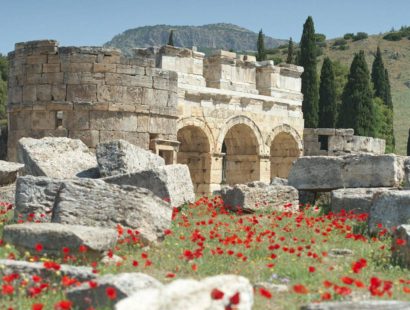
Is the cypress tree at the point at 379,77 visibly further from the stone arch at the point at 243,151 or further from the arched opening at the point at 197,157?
the arched opening at the point at 197,157

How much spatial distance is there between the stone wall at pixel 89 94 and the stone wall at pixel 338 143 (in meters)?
13.0

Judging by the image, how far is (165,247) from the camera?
7.58 meters

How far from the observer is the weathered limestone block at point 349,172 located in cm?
1221

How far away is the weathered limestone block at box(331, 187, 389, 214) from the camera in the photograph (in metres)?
10.9

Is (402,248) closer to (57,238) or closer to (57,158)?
(57,238)

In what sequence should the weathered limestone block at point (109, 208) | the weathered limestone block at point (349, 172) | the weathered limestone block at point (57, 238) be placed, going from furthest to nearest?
the weathered limestone block at point (349, 172), the weathered limestone block at point (109, 208), the weathered limestone block at point (57, 238)

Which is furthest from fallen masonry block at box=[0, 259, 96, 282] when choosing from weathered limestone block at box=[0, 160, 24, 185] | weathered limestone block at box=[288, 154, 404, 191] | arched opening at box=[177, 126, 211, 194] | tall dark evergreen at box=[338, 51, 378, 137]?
tall dark evergreen at box=[338, 51, 378, 137]

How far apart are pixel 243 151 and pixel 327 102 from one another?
15.2 meters

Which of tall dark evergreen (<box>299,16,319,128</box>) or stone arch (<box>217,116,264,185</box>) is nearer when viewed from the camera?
stone arch (<box>217,116,264,185</box>)

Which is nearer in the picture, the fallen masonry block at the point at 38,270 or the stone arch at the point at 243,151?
the fallen masonry block at the point at 38,270

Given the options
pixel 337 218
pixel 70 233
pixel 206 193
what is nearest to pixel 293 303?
pixel 70 233

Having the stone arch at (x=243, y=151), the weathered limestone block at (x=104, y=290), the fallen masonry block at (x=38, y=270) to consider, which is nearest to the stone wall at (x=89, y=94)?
the fallen masonry block at (x=38, y=270)

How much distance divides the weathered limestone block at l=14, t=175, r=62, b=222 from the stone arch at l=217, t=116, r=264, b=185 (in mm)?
15489

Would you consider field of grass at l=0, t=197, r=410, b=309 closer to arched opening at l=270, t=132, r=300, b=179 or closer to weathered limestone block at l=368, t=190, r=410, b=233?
weathered limestone block at l=368, t=190, r=410, b=233
